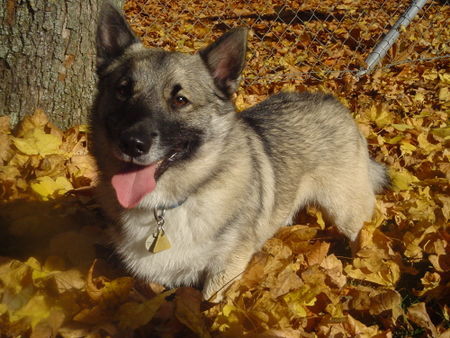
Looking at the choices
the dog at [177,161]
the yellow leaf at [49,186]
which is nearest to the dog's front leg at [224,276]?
the dog at [177,161]

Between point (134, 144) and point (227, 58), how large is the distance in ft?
2.84

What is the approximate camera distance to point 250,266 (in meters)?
2.79

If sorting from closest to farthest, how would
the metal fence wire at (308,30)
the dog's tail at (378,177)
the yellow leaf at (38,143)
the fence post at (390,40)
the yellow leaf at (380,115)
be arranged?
the yellow leaf at (38,143) < the dog's tail at (378,177) < the yellow leaf at (380,115) < the fence post at (390,40) < the metal fence wire at (308,30)

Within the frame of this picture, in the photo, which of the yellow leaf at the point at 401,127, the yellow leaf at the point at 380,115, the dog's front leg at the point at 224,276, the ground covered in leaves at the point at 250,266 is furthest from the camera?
the yellow leaf at the point at 380,115

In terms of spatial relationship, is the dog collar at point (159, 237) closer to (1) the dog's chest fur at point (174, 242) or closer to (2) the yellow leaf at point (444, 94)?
(1) the dog's chest fur at point (174, 242)

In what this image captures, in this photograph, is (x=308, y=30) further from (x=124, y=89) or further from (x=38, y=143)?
(x=124, y=89)

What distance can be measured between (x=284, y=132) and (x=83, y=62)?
191cm

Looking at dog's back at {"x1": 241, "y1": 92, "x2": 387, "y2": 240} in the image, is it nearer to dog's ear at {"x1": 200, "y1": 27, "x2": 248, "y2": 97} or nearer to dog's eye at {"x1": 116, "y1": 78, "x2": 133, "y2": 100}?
dog's ear at {"x1": 200, "y1": 27, "x2": 248, "y2": 97}

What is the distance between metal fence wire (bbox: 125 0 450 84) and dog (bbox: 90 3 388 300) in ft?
9.40

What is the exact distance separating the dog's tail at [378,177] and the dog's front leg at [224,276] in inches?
59.7

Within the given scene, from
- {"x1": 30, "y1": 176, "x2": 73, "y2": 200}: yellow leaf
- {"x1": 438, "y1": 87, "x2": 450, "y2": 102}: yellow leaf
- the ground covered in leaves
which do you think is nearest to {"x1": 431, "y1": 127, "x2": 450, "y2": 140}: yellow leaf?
the ground covered in leaves

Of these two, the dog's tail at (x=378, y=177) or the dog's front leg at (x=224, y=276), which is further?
the dog's tail at (x=378, y=177)

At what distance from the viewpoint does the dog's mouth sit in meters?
2.46

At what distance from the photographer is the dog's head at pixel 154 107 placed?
7.86 ft
